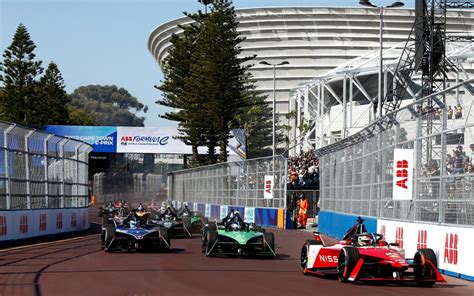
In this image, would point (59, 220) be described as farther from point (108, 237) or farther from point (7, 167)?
point (108, 237)

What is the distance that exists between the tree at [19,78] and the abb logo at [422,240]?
61.1 meters

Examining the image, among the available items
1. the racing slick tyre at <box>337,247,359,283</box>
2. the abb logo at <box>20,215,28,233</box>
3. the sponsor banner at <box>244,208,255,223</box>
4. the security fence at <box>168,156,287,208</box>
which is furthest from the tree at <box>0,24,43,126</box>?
the racing slick tyre at <box>337,247,359,283</box>

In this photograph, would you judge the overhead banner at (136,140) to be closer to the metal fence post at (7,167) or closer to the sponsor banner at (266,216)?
the sponsor banner at (266,216)

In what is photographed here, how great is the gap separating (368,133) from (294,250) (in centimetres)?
408

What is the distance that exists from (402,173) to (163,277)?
710 centimetres

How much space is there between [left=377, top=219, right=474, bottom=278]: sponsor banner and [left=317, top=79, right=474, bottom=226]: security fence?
0.72 feet

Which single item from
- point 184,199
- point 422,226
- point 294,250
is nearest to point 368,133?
point 294,250

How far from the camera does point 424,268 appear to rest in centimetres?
1553

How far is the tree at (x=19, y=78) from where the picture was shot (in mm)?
76125

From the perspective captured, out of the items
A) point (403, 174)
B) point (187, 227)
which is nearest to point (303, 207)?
point (187, 227)

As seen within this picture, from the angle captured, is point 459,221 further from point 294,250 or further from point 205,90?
point 205,90

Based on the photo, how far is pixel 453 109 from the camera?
58.3 feet

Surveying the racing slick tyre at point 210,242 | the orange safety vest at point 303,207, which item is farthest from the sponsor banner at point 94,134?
the racing slick tyre at point 210,242

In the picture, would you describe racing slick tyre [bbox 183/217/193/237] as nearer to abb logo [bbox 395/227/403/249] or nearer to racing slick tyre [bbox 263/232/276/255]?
racing slick tyre [bbox 263/232/276/255]
